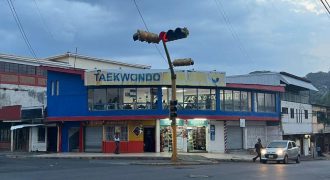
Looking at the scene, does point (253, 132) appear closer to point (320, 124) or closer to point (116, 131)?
point (116, 131)

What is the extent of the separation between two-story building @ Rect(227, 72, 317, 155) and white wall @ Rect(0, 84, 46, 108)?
934 inches

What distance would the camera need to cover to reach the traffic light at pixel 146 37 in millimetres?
20469

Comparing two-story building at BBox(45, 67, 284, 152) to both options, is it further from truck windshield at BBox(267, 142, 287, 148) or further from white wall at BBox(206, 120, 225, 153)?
truck windshield at BBox(267, 142, 287, 148)

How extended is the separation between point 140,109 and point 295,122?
2423 centimetres

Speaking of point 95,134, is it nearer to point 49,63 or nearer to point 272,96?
point 272,96

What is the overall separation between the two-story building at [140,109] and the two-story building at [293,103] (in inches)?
421

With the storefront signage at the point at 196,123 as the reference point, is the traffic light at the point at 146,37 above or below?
above

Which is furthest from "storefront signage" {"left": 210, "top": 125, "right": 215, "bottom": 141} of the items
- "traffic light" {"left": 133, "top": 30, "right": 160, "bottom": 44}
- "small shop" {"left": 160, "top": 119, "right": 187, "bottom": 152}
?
"traffic light" {"left": 133, "top": 30, "right": 160, "bottom": 44}

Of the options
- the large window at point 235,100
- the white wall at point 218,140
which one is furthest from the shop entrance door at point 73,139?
the large window at point 235,100

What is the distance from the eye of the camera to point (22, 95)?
58.1 metres

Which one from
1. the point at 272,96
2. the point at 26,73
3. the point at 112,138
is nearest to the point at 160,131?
the point at 112,138

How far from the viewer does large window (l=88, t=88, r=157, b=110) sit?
131 feet

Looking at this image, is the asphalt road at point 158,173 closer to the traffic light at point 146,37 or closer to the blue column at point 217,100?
the traffic light at point 146,37

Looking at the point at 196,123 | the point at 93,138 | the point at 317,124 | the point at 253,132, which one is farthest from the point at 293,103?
the point at 93,138
